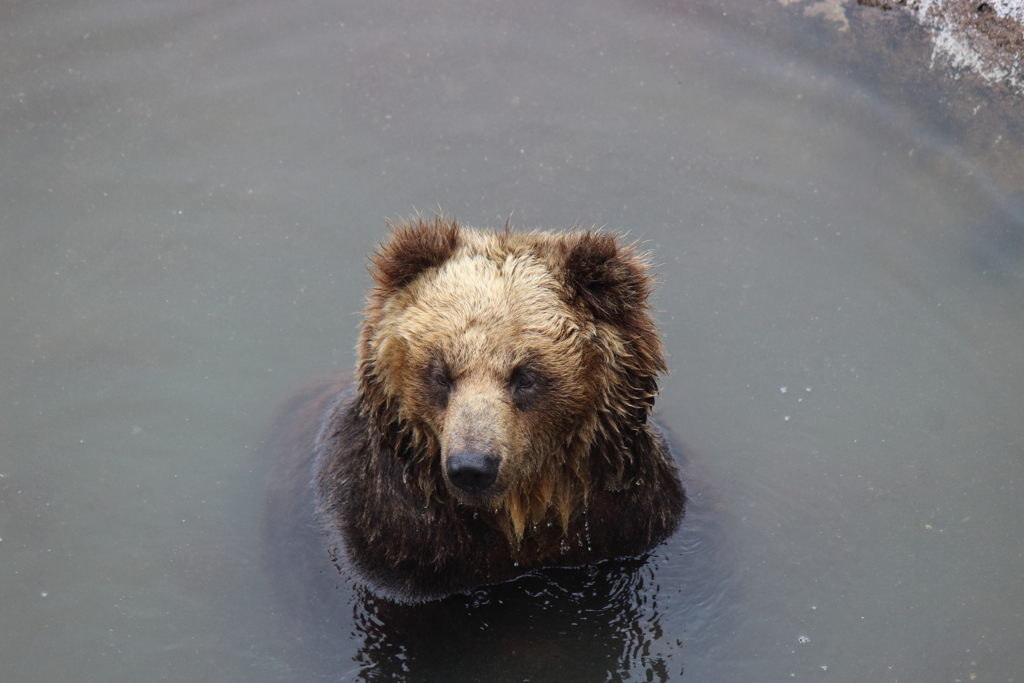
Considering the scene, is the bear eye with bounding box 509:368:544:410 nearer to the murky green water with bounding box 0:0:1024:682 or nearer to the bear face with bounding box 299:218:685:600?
the bear face with bounding box 299:218:685:600

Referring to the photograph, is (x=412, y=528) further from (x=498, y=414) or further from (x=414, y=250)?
(x=414, y=250)

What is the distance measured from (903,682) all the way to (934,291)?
2.99m

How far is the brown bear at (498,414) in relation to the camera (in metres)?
4.36

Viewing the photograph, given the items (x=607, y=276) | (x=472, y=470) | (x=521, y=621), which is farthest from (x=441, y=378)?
(x=521, y=621)

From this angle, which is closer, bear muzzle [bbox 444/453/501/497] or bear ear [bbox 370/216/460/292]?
bear muzzle [bbox 444/453/501/497]

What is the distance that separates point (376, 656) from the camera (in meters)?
5.34

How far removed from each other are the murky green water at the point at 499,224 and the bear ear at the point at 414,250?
1796mm

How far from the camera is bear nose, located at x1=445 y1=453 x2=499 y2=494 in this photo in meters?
4.05

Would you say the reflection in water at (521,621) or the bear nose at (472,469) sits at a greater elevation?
the bear nose at (472,469)

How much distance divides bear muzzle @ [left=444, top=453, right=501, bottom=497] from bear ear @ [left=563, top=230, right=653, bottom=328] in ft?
2.88

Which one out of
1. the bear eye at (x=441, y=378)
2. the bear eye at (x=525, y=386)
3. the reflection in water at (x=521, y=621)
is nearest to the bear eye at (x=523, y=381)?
the bear eye at (x=525, y=386)

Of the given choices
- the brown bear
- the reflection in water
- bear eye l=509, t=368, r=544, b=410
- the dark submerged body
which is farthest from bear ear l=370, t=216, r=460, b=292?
the reflection in water

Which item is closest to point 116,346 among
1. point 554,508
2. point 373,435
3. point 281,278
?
point 281,278

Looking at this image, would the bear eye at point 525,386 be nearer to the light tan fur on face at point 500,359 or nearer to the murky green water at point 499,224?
the light tan fur on face at point 500,359
